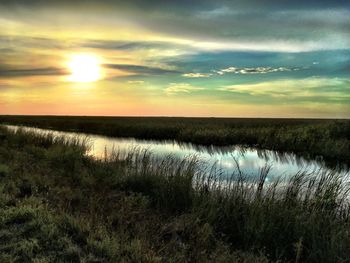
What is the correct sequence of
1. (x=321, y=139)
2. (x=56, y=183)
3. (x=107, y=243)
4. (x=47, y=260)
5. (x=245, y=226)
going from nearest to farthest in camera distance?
(x=47, y=260)
(x=107, y=243)
(x=245, y=226)
(x=56, y=183)
(x=321, y=139)

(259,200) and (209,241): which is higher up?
(259,200)

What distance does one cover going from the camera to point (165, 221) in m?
9.57

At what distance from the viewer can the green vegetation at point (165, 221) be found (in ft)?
21.2

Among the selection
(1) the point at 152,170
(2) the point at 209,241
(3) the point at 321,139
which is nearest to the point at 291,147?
(3) the point at 321,139

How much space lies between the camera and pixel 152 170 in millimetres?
13906

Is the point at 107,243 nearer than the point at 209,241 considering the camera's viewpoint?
Yes

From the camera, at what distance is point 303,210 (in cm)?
912

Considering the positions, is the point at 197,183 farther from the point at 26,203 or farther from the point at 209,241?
the point at 26,203

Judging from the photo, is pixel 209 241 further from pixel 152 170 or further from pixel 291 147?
pixel 291 147

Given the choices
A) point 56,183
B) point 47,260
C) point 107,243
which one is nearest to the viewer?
point 47,260

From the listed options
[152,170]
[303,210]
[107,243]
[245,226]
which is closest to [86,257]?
[107,243]

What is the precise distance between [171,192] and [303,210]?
3986 millimetres

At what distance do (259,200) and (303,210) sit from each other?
1.03 metres

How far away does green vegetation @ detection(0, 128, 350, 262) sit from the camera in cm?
645
